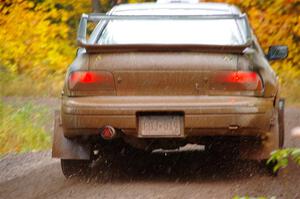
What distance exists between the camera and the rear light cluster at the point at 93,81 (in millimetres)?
7531

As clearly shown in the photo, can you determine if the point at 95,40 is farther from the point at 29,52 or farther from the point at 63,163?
the point at 29,52

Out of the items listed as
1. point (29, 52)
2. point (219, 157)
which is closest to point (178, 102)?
point (219, 157)

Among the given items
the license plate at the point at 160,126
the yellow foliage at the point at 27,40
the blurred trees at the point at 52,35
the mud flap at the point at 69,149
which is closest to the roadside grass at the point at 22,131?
the mud flap at the point at 69,149

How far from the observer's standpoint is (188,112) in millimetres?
7344

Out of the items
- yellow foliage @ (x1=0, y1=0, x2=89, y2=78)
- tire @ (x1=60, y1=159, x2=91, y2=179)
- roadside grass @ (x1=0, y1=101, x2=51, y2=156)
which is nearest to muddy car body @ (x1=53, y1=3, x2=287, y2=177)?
tire @ (x1=60, y1=159, x2=91, y2=179)

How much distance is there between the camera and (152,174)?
8.45 meters

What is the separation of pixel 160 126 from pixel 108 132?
42 centimetres

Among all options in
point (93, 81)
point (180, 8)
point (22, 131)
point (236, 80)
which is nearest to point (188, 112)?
point (236, 80)

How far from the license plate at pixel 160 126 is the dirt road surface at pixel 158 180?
438 millimetres

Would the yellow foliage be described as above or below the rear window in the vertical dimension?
below

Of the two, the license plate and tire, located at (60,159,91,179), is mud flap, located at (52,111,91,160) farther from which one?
the license plate

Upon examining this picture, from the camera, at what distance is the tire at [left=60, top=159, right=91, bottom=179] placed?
323 inches

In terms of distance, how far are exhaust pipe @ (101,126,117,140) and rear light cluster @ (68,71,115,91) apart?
0.35 metres

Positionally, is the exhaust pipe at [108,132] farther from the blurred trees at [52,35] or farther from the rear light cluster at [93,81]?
the blurred trees at [52,35]
